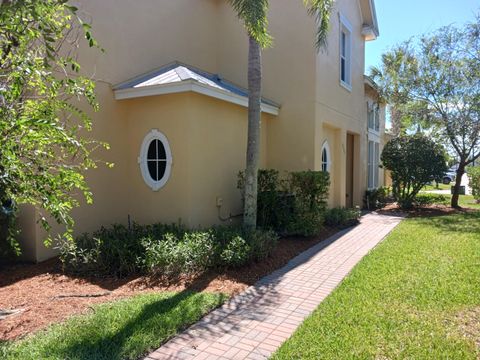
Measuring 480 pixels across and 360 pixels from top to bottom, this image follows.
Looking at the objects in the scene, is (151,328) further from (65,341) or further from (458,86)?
(458,86)

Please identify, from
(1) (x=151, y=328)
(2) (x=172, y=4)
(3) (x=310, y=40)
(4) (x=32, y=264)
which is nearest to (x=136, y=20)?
(2) (x=172, y=4)

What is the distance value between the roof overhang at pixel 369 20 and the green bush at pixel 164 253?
11.6 m

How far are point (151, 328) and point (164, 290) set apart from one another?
1503mm

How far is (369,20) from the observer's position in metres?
15.7

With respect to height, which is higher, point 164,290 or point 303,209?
point 303,209

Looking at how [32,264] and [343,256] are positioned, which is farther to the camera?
[343,256]

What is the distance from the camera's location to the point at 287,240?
9203 millimetres

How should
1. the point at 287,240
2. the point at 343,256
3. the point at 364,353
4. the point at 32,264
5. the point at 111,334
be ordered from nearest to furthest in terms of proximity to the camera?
the point at 364,353 < the point at 111,334 < the point at 32,264 < the point at 343,256 < the point at 287,240

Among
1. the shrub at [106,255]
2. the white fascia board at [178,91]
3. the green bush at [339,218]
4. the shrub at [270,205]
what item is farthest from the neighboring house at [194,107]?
the green bush at [339,218]

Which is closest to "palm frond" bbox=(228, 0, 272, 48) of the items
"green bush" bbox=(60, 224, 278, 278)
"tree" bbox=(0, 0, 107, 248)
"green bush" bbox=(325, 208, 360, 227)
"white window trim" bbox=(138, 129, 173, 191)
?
"white window trim" bbox=(138, 129, 173, 191)

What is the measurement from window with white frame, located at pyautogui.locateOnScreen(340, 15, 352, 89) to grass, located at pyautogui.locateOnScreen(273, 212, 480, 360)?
728cm

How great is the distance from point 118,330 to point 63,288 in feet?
7.30

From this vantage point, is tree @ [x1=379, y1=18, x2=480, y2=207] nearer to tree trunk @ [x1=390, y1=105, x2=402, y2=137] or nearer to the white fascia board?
tree trunk @ [x1=390, y1=105, x2=402, y2=137]

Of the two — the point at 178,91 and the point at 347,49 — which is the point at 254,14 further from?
the point at 347,49
